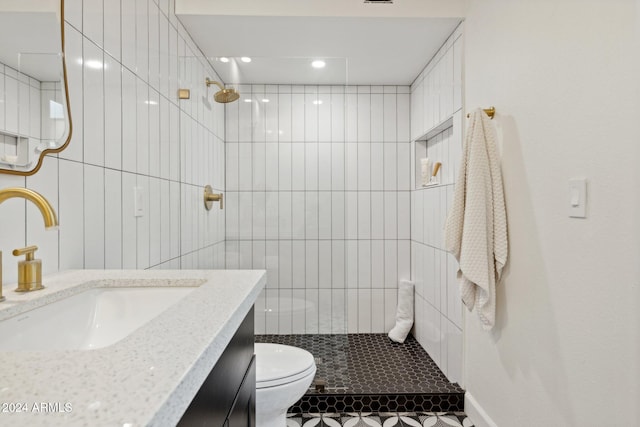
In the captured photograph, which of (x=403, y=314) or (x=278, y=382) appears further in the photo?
(x=403, y=314)

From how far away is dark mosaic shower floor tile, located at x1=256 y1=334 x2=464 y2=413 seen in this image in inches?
79.9

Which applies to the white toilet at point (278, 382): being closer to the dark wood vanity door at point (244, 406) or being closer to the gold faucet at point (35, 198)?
the dark wood vanity door at point (244, 406)

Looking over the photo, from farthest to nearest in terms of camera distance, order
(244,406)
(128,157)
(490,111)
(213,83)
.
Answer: (213,83) < (490,111) < (128,157) < (244,406)

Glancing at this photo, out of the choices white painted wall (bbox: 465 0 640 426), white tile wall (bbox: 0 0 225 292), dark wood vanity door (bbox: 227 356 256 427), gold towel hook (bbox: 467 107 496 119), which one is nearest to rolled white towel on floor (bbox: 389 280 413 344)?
white painted wall (bbox: 465 0 640 426)

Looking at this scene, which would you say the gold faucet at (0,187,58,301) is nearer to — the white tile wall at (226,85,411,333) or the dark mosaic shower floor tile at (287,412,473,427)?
the white tile wall at (226,85,411,333)

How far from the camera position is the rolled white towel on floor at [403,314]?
2.91 m

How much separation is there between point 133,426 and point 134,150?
1.43 metres

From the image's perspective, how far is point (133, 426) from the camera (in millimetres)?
316

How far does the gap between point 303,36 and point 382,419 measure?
210cm

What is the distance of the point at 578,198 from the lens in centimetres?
117

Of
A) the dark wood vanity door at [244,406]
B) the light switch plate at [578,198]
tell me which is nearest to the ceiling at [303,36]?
the light switch plate at [578,198]

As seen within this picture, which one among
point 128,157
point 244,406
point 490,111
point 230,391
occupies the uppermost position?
point 490,111

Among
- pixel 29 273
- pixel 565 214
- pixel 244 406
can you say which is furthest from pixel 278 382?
pixel 565 214

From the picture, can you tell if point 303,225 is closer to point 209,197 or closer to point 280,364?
point 209,197
